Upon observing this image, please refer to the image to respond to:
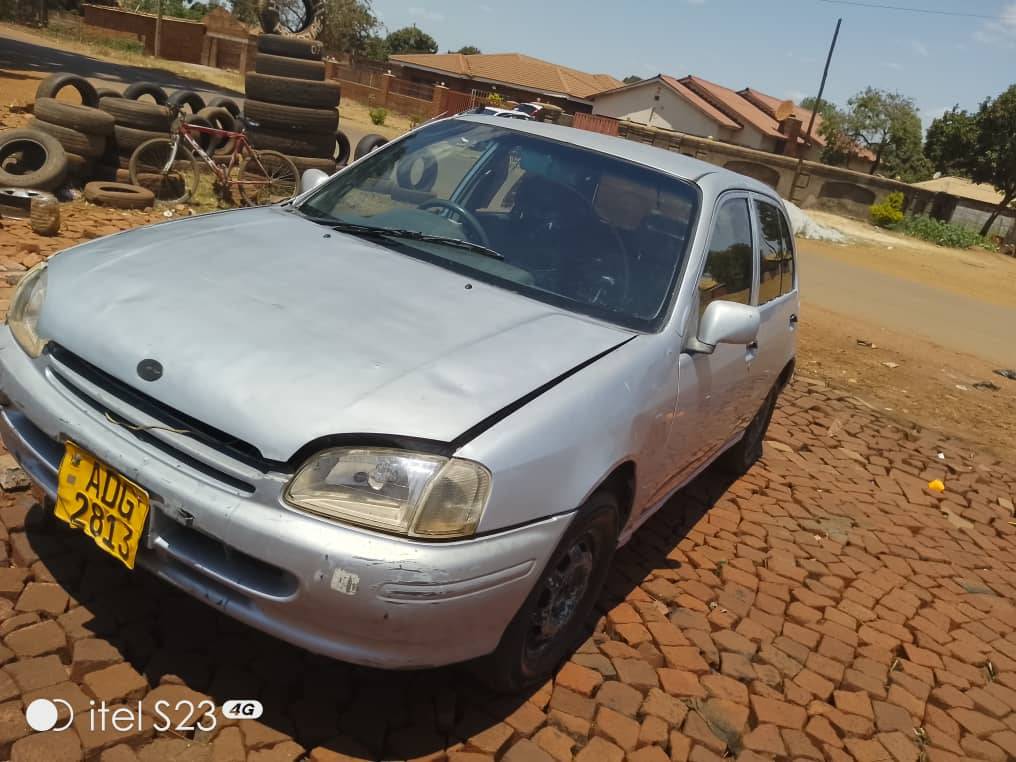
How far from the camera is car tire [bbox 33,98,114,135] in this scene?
8.48m

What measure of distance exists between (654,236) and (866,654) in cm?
203

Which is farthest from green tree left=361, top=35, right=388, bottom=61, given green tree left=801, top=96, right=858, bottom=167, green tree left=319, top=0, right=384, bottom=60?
green tree left=801, top=96, right=858, bottom=167

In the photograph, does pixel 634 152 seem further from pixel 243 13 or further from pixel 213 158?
pixel 243 13

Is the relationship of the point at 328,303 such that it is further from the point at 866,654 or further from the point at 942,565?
the point at 942,565

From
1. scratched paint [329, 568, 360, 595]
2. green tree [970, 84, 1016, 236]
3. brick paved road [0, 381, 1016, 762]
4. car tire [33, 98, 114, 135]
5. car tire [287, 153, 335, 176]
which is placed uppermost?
green tree [970, 84, 1016, 236]

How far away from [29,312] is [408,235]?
137 centimetres

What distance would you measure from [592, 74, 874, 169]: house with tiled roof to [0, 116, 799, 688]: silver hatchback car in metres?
51.2

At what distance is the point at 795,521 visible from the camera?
16.3 ft

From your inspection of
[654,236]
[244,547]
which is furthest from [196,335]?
[654,236]

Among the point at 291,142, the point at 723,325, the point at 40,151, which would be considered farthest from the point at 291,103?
the point at 723,325

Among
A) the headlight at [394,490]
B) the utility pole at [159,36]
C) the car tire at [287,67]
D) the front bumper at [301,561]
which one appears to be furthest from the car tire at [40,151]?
the utility pole at [159,36]

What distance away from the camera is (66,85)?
9906 millimetres

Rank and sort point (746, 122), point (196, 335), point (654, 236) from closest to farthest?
1. point (196, 335)
2. point (654, 236)
3. point (746, 122)

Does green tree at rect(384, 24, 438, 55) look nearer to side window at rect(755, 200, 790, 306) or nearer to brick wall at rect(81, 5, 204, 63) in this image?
brick wall at rect(81, 5, 204, 63)
